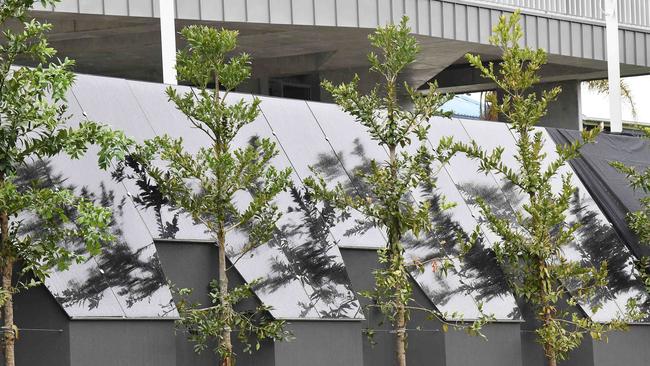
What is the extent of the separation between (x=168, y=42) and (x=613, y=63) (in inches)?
375

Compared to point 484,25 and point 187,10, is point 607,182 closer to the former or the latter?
point 484,25

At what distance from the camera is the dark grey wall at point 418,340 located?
58.0 feet

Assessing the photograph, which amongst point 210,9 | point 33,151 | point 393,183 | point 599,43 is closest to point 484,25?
point 599,43

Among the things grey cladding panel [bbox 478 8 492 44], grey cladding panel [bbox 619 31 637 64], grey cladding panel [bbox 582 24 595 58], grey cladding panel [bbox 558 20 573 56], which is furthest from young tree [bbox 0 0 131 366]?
grey cladding panel [bbox 619 31 637 64]

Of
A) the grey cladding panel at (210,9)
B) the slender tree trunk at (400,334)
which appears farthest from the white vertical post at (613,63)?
the slender tree trunk at (400,334)

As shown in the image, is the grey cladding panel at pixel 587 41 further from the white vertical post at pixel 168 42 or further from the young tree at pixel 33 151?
the young tree at pixel 33 151

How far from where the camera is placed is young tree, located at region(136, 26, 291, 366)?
14.3m

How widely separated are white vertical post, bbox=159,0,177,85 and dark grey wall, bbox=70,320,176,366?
159 inches

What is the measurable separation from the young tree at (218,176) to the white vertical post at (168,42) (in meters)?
2.73

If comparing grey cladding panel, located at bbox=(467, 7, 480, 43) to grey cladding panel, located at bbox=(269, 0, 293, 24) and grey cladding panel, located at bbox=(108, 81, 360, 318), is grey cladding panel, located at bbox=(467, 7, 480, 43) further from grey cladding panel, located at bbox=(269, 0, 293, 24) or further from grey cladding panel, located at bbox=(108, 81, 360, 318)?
grey cladding panel, located at bbox=(108, 81, 360, 318)

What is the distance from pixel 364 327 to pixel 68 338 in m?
4.80

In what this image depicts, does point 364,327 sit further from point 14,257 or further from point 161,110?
point 14,257

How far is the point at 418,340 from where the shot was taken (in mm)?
18062

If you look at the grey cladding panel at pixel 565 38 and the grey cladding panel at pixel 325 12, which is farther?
the grey cladding panel at pixel 565 38
